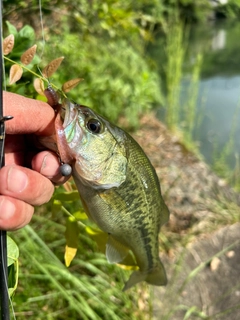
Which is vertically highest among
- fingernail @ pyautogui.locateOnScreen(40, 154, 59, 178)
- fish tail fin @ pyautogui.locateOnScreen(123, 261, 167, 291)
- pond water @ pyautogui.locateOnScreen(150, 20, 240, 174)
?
fingernail @ pyautogui.locateOnScreen(40, 154, 59, 178)

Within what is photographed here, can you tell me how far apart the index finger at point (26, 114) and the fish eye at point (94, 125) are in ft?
0.35

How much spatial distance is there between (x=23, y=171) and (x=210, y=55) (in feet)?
36.4

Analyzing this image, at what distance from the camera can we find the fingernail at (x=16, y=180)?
1.03 m

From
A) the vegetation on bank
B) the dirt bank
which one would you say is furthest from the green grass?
the dirt bank

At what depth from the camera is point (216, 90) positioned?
25.7ft

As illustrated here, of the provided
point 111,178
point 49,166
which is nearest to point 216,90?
point 111,178

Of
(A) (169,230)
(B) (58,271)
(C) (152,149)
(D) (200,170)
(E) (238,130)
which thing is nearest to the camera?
(B) (58,271)

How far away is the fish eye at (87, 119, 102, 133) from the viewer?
1.16m

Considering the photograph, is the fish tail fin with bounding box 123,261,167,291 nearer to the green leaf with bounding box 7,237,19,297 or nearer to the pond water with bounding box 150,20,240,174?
A: the green leaf with bounding box 7,237,19,297

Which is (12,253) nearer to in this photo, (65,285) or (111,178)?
(111,178)

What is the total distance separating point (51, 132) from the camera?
3.92 feet

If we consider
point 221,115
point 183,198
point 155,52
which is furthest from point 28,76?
point 155,52

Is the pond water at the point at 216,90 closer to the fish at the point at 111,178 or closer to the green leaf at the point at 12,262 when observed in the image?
the fish at the point at 111,178

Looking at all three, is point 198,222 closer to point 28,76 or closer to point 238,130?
point 28,76
